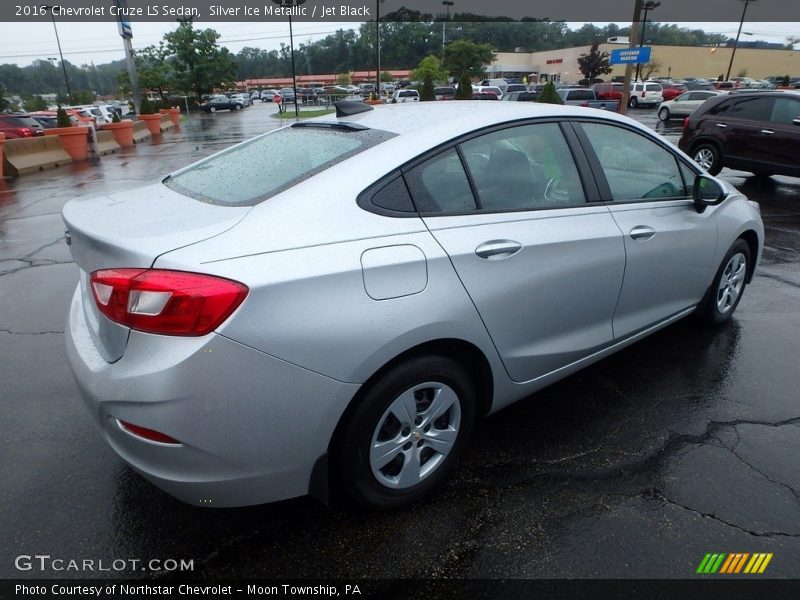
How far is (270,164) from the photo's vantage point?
99.4 inches

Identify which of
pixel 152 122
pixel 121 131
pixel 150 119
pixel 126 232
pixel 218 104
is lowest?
pixel 218 104

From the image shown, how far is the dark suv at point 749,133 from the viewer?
930 centimetres

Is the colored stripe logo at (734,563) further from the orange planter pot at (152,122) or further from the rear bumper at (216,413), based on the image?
the orange planter pot at (152,122)

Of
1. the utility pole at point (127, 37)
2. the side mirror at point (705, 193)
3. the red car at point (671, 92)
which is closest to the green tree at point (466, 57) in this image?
the red car at point (671, 92)

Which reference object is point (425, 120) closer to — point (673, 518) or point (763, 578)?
point (673, 518)

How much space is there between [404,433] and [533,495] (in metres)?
0.71

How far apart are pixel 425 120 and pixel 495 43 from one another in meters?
143

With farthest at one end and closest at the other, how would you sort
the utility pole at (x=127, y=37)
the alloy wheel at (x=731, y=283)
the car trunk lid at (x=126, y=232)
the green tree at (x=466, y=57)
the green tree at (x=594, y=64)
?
the green tree at (x=466, y=57), the green tree at (x=594, y=64), the utility pole at (x=127, y=37), the alloy wheel at (x=731, y=283), the car trunk lid at (x=126, y=232)

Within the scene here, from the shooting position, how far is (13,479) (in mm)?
2555

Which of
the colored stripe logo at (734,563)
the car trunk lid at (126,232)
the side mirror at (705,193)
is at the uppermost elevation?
the car trunk lid at (126,232)

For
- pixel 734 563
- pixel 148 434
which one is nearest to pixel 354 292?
pixel 148 434

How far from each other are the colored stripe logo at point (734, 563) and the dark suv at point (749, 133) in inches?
372

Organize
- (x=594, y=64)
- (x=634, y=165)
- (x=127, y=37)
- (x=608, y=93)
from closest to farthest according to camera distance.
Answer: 1. (x=634, y=165)
2. (x=127, y=37)
3. (x=608, y=93)
4. (x=594, y=64)

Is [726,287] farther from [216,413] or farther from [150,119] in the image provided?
[150,119]
